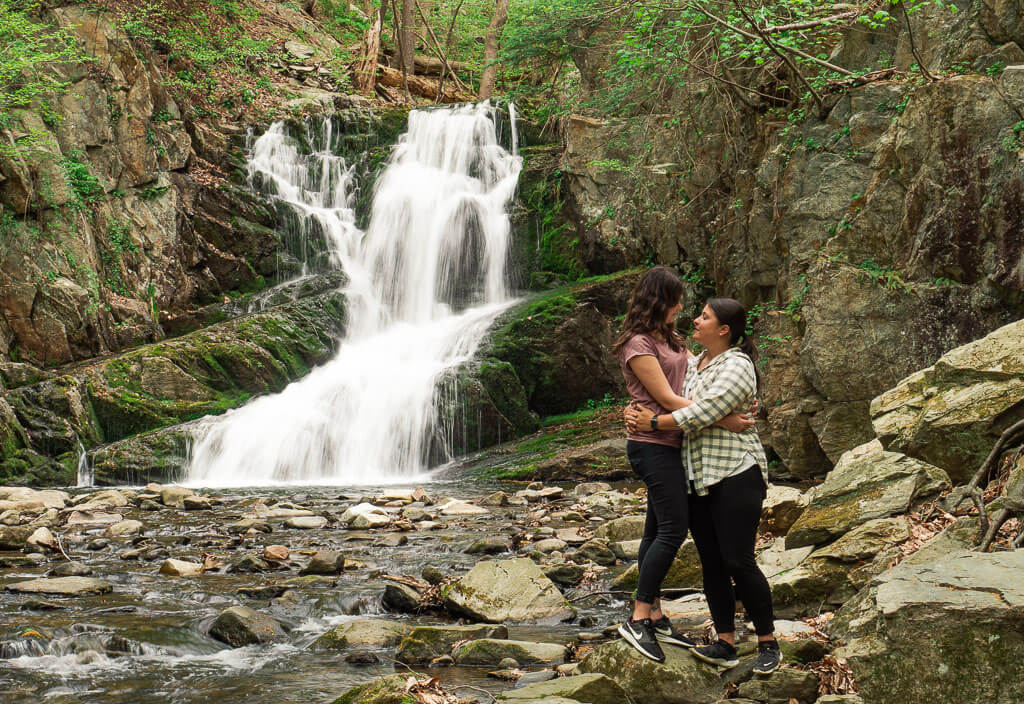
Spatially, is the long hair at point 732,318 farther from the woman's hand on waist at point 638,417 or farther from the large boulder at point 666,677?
the large boulder at point 666,677

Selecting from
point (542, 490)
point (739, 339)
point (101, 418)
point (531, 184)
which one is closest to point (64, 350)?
point (101, 418)

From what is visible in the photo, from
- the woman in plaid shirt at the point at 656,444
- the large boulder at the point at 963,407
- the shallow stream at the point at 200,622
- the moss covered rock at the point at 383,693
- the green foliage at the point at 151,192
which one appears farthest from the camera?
the green foliage at the point at 151,192

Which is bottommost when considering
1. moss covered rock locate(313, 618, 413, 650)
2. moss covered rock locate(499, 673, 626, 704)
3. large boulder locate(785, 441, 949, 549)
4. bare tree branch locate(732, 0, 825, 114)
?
moss covered rock locate(313, 618, 413, 650)

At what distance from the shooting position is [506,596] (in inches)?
208

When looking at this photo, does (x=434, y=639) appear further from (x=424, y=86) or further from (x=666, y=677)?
(x=424, y=86)

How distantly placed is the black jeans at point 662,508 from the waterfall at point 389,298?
9.64 metres

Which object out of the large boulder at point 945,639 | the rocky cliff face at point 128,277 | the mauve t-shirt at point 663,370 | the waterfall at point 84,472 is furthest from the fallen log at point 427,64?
the large boulder at point 945,639

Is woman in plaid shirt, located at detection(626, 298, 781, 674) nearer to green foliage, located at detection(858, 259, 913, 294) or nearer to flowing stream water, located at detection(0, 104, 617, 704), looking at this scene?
flowing stream water, located at detection(0, 104, 617, 704)

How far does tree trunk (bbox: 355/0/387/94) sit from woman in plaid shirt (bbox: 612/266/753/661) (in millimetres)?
22568

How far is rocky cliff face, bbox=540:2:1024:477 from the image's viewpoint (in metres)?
7.69

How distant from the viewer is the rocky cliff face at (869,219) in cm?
769

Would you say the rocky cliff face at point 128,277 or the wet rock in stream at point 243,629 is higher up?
the rocky cliff face at point 128,277

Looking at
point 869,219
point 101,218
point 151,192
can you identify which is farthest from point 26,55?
point 869,219

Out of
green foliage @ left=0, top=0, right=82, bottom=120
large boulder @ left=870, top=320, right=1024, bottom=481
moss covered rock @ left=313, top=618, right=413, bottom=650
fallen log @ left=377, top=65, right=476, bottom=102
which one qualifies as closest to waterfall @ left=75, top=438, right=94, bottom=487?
green foliage @ left=0, top=0, right=82, bottom=120
